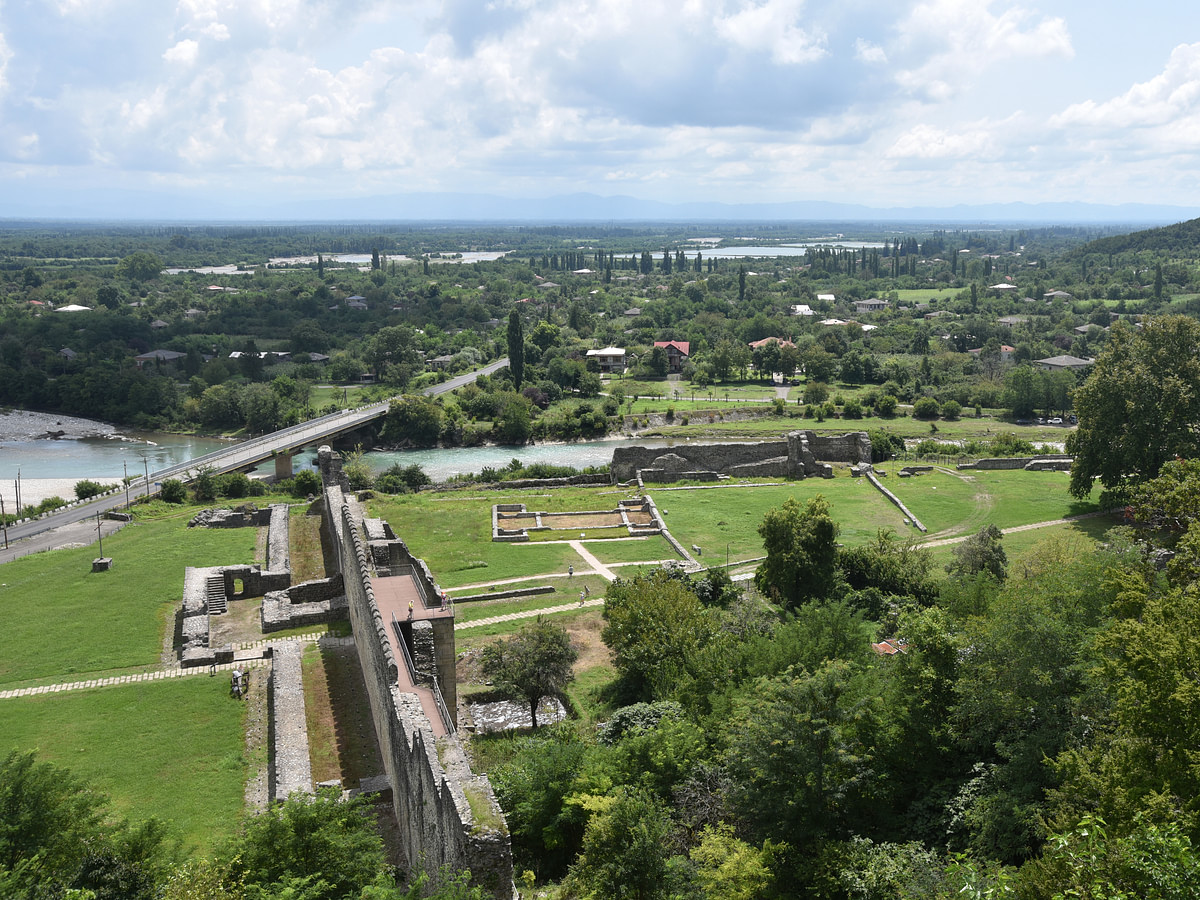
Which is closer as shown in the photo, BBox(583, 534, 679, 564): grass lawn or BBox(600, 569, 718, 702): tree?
BBox(600, 569, 718, 702): tree

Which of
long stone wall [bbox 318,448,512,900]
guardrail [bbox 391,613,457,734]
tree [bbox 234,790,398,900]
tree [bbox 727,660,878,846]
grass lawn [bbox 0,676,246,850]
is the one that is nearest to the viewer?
long stone wall [bbox 318,448,512,900]

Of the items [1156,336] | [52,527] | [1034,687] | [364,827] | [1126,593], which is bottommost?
[52,527]

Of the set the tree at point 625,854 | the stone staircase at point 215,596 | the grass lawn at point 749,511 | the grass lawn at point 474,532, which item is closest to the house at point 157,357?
the grass lawn at point 474,532

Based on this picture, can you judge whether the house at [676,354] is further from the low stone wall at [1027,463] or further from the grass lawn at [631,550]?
the grass lawn at [631,550]

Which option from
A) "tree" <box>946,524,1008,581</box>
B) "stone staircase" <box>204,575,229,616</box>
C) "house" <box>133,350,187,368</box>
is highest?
"house" <box>133,350,187,368</box>

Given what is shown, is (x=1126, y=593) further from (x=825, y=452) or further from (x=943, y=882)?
(x=825, y=452)

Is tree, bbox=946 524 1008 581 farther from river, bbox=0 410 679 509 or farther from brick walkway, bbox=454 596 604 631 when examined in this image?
river, bbox=0 410 679 509

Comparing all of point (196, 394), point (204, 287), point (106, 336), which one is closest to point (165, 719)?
point (196, 394)

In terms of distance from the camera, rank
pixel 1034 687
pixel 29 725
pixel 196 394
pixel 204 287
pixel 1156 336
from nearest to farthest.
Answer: pixel 1034 687
pixel 29 725
pixel 1156 336
pixel 196 394
pixel 204 287

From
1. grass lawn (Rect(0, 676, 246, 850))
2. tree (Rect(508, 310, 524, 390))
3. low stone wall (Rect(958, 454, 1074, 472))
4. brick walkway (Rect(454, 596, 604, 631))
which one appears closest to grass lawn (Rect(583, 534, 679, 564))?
brick walkway (Rect(454, 596, 604, 631))
